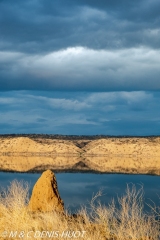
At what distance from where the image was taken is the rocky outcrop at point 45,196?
592 inches

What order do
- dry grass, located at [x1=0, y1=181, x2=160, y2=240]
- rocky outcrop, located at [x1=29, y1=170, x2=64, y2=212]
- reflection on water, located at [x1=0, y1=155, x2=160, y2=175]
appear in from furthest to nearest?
reflection on water, located at [x1=0, y1=155, x2=160, y2=175] → rocky outcrop, located at [x1=29, y1=170, x2=64, y2=212] → dry grass, located at [x1=0, y1=181, x2=160, y2=240]

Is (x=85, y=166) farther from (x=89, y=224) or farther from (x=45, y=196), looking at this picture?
(x=89, y=224)

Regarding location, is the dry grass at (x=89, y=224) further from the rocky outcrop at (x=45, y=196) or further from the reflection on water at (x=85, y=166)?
the reflection on water at (x=85, y=166)

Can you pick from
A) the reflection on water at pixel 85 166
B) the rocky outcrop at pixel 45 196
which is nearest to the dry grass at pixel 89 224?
the rocky outcrop at pixel 45 196

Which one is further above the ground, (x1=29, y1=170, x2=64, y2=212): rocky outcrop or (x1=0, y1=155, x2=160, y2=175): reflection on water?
(x1=29, y1=170, x2=64, y2=212): rocky outcrop

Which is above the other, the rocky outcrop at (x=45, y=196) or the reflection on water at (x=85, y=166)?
the rocky outcrop at (x=45, y=196)

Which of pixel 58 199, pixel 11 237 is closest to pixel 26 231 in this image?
pixel 11 237

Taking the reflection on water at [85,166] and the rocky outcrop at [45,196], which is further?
the reflection on water at [85,166]

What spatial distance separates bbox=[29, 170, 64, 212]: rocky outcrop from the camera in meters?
15.0

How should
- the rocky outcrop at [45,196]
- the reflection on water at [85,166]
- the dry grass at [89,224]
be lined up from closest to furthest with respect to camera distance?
the dry grass at [89,224], the rocky outcrop at [45,196], the reflection on water at [85,166]

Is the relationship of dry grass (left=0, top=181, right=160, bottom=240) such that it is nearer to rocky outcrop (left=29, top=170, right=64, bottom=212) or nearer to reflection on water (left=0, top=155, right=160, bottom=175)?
rocky outcrop (left=29, top=170, right=64, bottom=212)

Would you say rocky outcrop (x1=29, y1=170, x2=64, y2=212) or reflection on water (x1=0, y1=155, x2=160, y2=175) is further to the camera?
reflection on water (x1=0, y1=155, x2=160, y2=175)

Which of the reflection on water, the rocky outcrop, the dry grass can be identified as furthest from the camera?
the reflection on water

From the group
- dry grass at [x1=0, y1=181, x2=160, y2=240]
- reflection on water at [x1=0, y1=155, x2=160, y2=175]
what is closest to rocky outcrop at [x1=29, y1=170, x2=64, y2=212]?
dry grass at [x1=0, y1=181, x2=160, y2=240]
